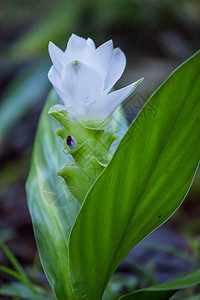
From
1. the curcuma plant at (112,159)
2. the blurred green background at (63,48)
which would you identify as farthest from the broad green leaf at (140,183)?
the blurred green background at (63,48)

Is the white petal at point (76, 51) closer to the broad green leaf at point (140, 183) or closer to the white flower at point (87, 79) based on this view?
the white flower at point (87, 79)

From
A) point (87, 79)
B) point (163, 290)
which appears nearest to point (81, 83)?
point (87, 79)

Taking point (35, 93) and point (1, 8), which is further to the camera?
point (1, 8)

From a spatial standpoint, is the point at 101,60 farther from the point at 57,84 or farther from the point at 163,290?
the point at 163,290

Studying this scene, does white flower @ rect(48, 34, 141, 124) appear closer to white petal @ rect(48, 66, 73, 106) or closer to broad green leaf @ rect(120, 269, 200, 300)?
white petal @ rect(48, 66, 73, 106)

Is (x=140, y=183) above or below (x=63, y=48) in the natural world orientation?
below

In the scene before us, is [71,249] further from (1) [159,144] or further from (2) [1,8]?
(2) [1,8]

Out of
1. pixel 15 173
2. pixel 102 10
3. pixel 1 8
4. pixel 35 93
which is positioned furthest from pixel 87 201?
pixel 1 8

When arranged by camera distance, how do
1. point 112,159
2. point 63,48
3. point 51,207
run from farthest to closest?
point 63,48 → point 51,207 → point 112,159
